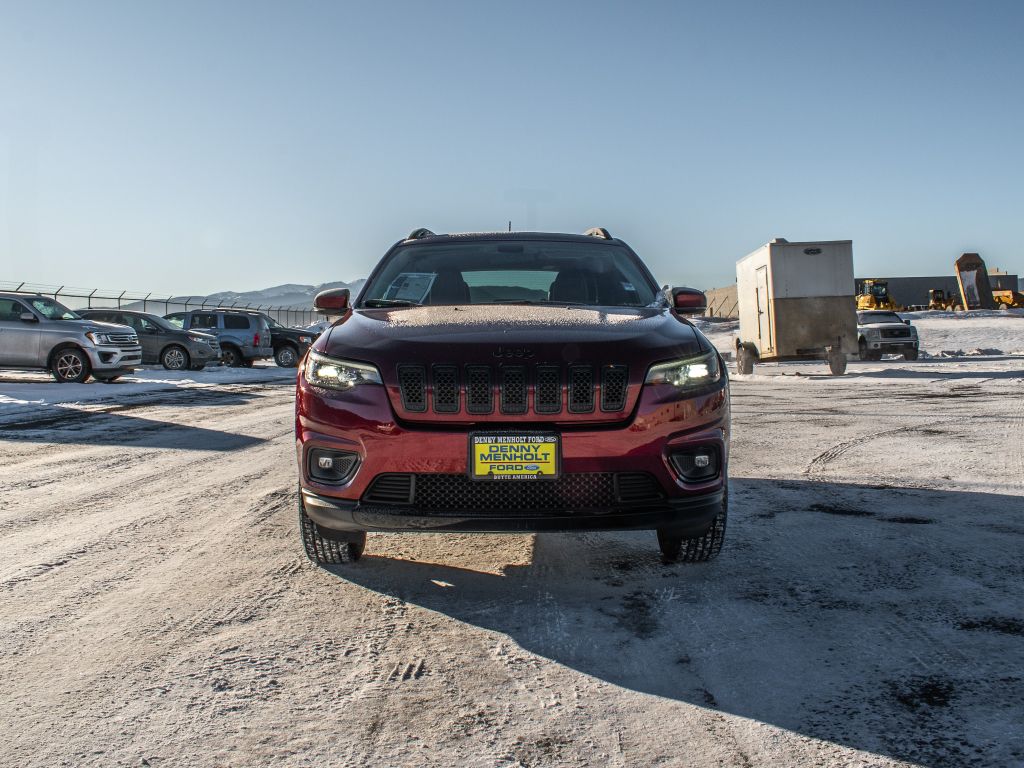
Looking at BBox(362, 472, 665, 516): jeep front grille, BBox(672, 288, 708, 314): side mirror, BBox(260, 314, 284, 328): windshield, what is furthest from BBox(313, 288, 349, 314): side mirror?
BBox(260, 314, 284, 328): windshield

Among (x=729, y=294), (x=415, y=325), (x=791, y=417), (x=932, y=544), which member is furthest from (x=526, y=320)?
(x=729, y=294)

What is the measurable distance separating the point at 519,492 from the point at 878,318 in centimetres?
2605

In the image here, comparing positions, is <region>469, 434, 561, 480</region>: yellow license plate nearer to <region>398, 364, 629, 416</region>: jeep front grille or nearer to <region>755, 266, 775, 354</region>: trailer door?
<region>398, 364, 629, 416</region>: jeep front grille

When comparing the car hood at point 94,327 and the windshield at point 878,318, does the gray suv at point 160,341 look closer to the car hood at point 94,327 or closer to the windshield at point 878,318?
the car hood at point 94,327

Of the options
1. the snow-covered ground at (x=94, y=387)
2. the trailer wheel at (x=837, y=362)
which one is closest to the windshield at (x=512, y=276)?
the snow-covered ground at (x=94, y=387)

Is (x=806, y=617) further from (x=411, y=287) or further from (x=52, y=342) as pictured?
(x=52, y=342)

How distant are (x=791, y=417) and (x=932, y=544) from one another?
650cm

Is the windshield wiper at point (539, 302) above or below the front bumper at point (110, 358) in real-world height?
above

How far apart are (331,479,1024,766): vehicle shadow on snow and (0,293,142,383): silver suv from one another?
1433 cm

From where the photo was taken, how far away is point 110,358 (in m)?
Result: 17.0

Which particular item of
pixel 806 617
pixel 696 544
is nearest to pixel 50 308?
pixel 696 544

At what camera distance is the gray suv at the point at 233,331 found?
24969 millimetres

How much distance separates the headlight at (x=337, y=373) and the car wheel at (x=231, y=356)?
22524 millimetres

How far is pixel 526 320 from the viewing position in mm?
3988
